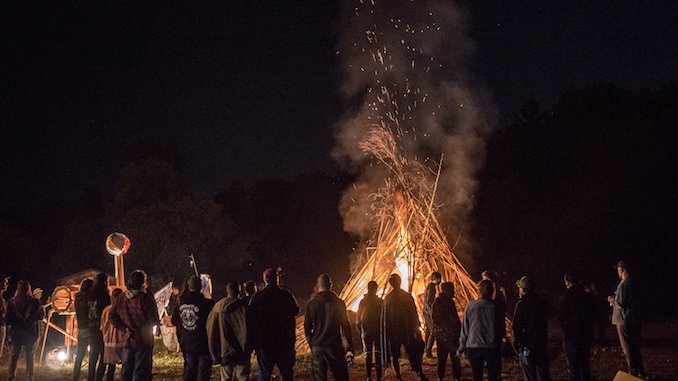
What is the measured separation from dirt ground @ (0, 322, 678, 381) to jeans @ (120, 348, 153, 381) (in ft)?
10.9

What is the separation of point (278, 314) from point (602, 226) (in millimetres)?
23258

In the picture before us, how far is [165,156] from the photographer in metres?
39.4

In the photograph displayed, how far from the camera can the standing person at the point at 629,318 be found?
1074 centimetres

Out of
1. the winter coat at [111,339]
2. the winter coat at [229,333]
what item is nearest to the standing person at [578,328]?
the winter coat at [229,333]

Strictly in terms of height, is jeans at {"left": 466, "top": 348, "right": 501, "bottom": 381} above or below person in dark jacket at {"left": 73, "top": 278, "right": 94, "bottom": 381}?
below

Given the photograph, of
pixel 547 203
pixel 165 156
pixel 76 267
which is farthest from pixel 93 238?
pixel 547 203

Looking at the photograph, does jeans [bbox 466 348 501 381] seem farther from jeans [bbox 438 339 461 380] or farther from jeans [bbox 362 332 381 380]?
jeans [bbox 362 332 381 380]

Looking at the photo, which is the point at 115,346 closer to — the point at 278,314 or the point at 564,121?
the point at 278,314

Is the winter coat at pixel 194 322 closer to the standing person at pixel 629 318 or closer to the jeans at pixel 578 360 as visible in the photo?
the jeans at pixel 578 360

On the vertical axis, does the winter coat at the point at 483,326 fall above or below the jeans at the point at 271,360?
above

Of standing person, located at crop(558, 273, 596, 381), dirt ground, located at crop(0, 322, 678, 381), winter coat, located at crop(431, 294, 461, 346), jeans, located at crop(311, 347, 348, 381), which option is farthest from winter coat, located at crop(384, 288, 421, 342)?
standing person, located at crop(558, 273, 596, 381)

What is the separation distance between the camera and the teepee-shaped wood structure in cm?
1540

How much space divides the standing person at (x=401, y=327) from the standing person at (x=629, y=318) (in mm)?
3460

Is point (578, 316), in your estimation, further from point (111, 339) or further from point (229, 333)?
point (111, 339)
